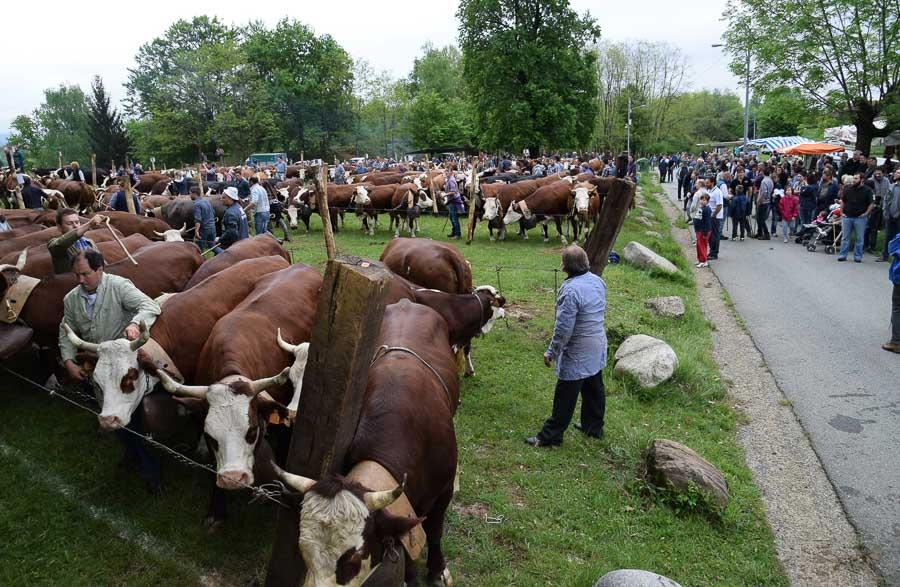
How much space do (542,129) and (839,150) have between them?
16.1m

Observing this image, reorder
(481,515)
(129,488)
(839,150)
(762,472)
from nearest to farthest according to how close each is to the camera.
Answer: (481,515)
(129,488)
(762,472)
(839,150)

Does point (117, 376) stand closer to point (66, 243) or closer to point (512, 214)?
point (66, 243)

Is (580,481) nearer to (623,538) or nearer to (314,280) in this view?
(623,538)

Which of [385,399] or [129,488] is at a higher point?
[385,399]

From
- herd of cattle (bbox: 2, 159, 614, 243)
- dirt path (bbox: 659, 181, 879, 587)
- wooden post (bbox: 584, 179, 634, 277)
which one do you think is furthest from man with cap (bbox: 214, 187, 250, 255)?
dirt path (bbox: 659, 181, 879, 587)

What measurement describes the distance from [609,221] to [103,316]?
610cm

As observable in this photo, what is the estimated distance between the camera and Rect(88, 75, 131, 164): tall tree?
46.7 meters

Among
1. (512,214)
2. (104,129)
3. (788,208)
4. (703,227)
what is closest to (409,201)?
(512,214)

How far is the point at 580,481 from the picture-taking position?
540 cm

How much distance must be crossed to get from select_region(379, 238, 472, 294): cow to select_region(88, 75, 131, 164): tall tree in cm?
4674

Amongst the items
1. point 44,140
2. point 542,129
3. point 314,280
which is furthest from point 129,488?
point 44,140

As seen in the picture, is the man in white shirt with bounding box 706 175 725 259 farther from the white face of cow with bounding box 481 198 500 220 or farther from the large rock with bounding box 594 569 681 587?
the large rock with bounding box 594 569 681 587

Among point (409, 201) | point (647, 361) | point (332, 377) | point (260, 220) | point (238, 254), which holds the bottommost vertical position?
point (647, 361)

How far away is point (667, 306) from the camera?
10297 millimetres
